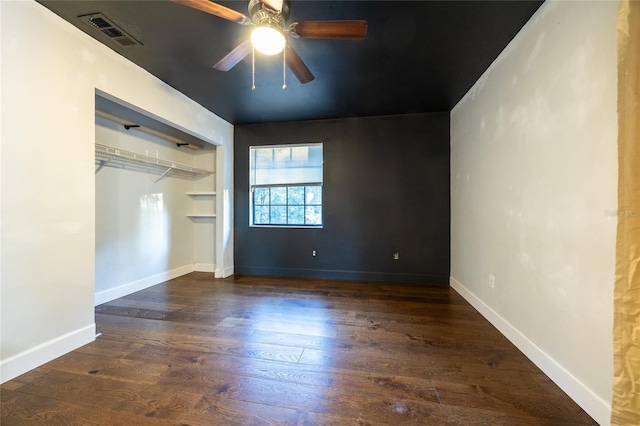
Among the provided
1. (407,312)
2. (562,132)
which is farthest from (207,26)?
(407,312)

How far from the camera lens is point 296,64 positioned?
1.94 meters

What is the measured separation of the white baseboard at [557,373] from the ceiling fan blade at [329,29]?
234cm

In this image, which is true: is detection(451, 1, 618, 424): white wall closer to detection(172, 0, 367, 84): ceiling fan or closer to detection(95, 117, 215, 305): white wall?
detection(172, 0, 367, 84): ceiling fan

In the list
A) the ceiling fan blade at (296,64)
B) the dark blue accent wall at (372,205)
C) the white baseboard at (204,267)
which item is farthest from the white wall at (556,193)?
the white baseboard at (204,267)

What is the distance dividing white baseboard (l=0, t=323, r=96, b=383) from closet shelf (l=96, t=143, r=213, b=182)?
1.67 metres

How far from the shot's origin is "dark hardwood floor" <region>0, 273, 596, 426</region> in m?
1.30

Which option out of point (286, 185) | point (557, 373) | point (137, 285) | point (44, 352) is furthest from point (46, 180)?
point (557, 373)

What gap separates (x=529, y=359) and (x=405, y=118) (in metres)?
3.11

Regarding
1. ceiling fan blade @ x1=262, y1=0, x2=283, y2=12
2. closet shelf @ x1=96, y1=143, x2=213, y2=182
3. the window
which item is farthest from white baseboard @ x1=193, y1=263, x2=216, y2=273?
ceiling fan blade @ x1=262, y1=0, x2=283, y2=12

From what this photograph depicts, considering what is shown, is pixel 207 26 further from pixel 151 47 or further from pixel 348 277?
pixel 348 277

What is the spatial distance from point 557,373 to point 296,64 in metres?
2.70

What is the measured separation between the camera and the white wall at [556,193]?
124cm

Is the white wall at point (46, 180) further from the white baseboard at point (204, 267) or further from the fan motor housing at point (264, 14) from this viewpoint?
the white baseboard at point (204, 267)

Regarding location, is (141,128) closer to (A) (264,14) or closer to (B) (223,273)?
(B) (223,273)
